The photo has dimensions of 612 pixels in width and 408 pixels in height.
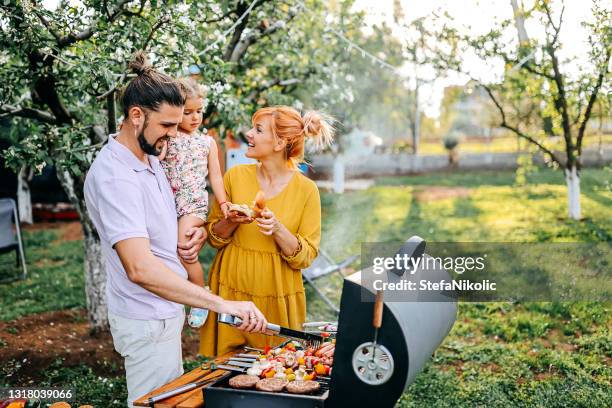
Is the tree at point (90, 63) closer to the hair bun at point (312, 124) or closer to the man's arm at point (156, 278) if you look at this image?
the hair bun at point (312, 124)

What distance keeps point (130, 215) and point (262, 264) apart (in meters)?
0.97

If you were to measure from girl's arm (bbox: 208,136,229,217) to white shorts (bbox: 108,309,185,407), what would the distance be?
766 mm

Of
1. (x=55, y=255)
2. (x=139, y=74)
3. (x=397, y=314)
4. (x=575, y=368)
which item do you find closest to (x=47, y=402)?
(x=139, y=74)

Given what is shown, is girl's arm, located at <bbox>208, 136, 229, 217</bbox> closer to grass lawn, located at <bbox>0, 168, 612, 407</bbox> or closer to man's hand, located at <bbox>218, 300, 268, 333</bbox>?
man's hand, located at <bbox>218, 300, 268, 333</bbox>

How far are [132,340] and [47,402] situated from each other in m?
2.27

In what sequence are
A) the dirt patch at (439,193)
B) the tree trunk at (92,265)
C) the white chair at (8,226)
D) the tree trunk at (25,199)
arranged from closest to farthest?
the tree trunk at (92,265) < the white chair at (8,226) < the tree trunk at (25,199) < the dirt patch at (439,193)

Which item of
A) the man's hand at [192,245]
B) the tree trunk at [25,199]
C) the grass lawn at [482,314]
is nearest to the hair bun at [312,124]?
the man's hand at [192,245]

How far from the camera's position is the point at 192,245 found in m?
3.04

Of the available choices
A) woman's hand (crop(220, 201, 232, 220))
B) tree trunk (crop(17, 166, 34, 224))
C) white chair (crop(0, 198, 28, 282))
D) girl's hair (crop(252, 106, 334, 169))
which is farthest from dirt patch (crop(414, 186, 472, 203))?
woman's hand (crop(220, 201, 232, 220))

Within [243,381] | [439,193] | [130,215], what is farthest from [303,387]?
[439,193]

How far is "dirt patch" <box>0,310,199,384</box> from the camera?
5.21 metres

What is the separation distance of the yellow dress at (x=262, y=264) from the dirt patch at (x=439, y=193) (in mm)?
11366

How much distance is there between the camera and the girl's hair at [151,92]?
250 centimetres

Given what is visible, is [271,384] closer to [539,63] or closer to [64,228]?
[539,63]
